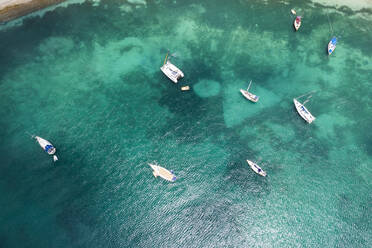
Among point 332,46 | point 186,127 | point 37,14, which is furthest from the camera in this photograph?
point 37,14

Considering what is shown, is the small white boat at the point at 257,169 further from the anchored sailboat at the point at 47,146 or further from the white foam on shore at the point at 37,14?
the white foam on shore at the point at 37,14

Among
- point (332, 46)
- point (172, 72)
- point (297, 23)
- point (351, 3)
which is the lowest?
point (172, 72)

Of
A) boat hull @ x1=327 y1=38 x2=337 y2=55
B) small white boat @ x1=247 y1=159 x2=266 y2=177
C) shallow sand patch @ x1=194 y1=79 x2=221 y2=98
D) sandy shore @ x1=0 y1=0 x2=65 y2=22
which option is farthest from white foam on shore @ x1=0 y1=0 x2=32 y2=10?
boat hull @ x1=327 y1=38 x2=337 y2=55

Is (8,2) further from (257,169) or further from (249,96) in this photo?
(257,169)

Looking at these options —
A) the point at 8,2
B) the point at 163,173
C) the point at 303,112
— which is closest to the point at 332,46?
the point at 303,112

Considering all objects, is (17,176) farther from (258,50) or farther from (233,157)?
(258,50)
